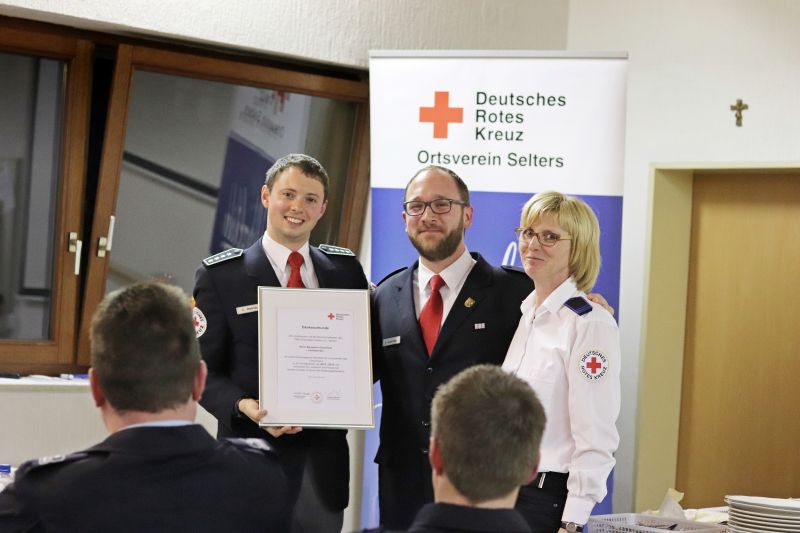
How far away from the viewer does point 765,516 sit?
2.95 meters

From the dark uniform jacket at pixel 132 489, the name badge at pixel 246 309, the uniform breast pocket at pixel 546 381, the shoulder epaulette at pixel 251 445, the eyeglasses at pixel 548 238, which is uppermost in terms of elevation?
the eyeglasses at pixel 548 238

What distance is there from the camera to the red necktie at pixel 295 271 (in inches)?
133

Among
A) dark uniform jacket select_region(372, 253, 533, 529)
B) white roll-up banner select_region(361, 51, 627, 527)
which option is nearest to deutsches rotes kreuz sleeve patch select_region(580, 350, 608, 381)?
dark uniform jacket select_region(372, 253, 533, 529)

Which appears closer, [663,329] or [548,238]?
[548,238]

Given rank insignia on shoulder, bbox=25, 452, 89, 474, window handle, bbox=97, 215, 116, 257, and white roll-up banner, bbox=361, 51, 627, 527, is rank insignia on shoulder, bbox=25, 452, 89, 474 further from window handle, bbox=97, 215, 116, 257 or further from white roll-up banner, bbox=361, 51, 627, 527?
window handle, bbox=97, 215, 116, 257

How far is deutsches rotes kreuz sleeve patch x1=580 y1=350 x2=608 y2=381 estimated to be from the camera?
9.54 feet

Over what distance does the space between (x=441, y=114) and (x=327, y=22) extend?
87cm

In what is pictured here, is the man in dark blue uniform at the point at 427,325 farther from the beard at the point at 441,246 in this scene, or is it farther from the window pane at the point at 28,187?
the window pane at the point at 28,187

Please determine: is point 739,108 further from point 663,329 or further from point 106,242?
point 106,242

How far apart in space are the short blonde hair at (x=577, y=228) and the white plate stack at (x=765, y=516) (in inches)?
28.8

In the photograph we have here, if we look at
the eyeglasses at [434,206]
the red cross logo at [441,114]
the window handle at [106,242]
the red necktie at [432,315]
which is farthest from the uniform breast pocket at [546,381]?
the window handle at [106,242]

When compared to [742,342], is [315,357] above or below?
below

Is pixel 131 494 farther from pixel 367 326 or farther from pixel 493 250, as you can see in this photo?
pixel 493 250

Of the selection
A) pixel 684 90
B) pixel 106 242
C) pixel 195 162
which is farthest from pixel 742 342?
pixel 106 242
